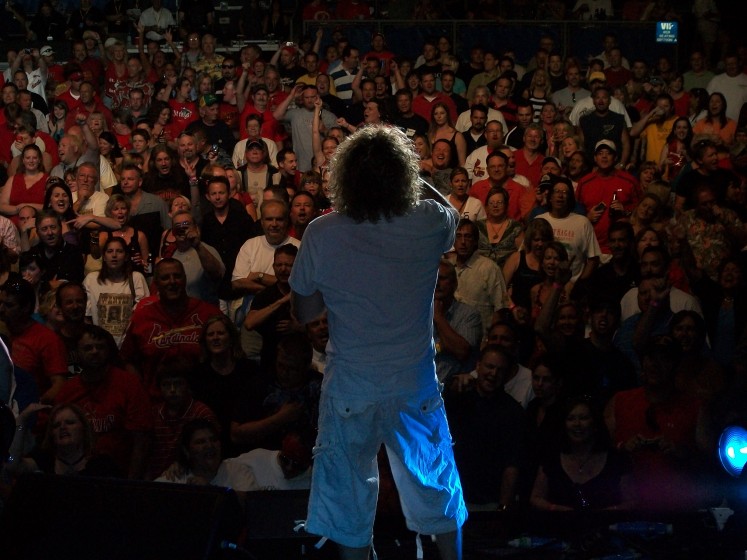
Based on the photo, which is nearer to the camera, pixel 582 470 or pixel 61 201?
pixel 582 470

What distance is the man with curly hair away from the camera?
336 cm

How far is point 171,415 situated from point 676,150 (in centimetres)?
582

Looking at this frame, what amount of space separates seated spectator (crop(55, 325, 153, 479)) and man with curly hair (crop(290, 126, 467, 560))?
2488 mm

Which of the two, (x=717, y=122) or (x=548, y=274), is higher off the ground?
(x=717, y=122)

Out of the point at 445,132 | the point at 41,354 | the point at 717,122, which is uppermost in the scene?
the point at 717,122

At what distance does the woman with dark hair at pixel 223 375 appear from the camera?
19.4 feet

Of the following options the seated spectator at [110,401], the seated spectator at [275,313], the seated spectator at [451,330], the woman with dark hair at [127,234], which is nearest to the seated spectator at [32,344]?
the seated spectator at [110,401]

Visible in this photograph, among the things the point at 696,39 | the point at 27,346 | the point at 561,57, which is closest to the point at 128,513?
the point at 27,346

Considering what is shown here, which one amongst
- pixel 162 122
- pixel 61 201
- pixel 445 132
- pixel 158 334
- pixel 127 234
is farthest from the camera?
pixel 162 122

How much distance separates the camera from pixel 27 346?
6.32 metres

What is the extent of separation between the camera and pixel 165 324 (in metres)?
6.57

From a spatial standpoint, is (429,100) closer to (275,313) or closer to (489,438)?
(275,313)

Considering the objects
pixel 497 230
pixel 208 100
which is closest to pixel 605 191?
pixel 497 230

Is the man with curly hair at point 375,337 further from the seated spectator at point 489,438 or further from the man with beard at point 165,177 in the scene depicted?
the man with beard at point 165,177
